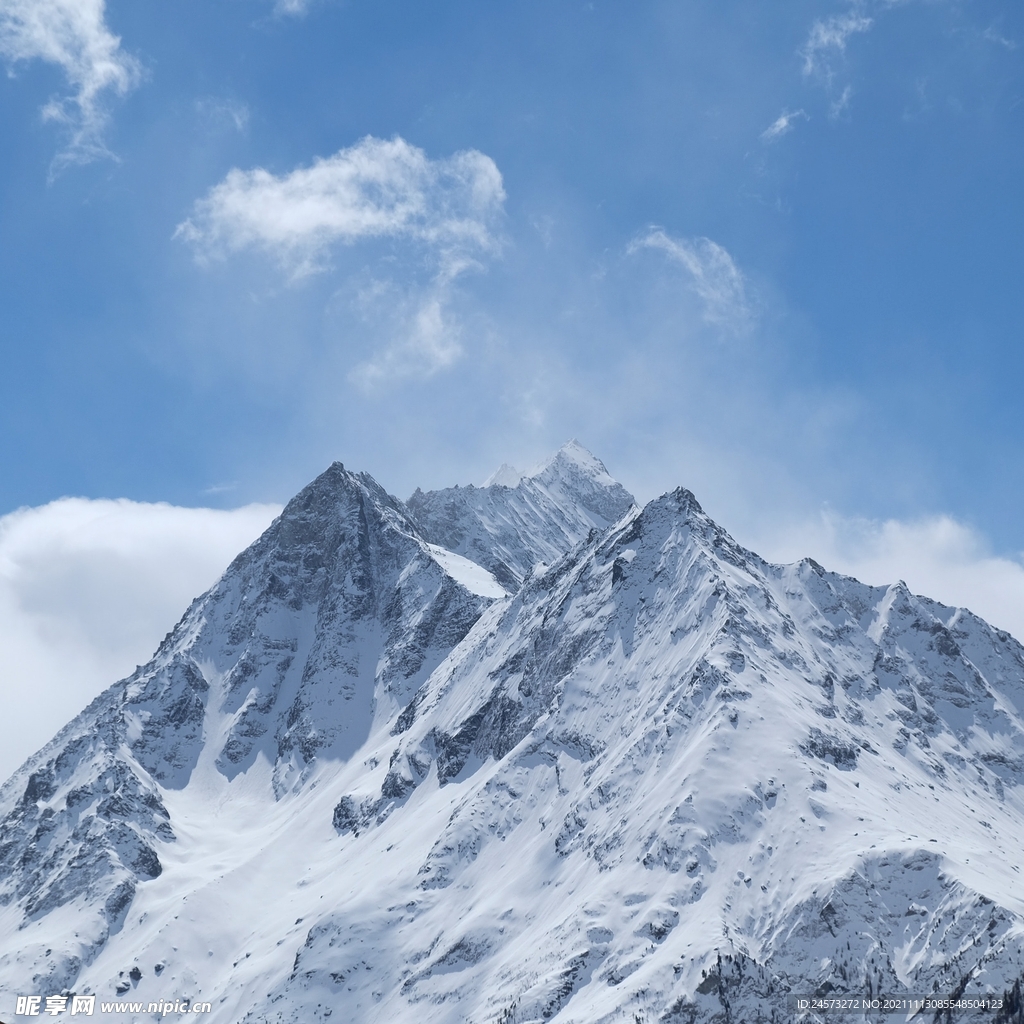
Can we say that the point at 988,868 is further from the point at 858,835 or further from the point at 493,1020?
the point at 493,1020

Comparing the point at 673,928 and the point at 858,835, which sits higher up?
the point at 858,835

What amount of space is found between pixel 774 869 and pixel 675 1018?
3534 centimetres

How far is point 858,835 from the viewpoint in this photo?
200 meters

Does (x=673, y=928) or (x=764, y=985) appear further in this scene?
(x=673, y=928)

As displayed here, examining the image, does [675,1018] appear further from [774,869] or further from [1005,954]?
[1005,954]

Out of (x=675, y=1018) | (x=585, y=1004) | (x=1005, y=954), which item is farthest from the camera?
(x=585, y=1004)

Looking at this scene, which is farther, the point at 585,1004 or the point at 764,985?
the point at 585,1004

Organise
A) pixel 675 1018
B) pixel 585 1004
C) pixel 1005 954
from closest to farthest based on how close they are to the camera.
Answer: pixel 1005 954, pixel 675 1018, pixel 585 1004

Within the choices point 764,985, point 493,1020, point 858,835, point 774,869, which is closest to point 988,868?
point 858,835

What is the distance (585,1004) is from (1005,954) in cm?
6642

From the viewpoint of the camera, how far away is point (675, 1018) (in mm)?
175125

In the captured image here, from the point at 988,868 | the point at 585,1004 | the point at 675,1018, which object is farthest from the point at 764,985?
the point at 988,868

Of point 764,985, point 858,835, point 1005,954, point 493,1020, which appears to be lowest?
point 493,1020

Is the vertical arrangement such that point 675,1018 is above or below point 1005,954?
below
